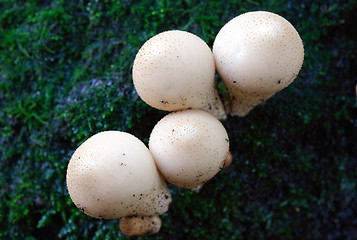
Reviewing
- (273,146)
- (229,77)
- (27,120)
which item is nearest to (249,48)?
(229,77)

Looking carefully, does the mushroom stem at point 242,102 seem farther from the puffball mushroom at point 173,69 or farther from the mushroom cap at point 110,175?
the mushroom cap at point 110,175

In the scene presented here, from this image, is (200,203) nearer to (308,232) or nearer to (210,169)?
(210,169)

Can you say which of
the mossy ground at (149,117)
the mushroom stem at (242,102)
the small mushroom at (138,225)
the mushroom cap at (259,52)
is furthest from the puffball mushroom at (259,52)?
the small mushroom at (138,225)

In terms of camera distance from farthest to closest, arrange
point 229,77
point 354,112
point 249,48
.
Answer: point 354,112, point 229,77, point 249,48

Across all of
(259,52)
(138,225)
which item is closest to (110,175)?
(138,225)

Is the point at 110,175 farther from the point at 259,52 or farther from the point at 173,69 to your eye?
the point at 259,52
